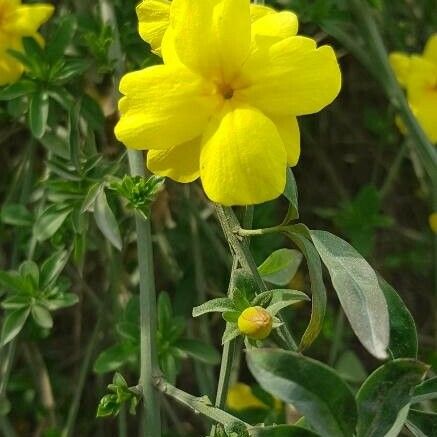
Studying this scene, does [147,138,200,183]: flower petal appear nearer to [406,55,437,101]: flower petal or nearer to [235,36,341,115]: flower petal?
[235,36,341,115]: flower petal

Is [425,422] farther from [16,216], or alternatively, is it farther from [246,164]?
[16,216]

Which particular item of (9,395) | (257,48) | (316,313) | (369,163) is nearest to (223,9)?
(257,48)

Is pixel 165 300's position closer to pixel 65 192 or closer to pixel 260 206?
pixel 65 192

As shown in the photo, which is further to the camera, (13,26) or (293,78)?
(13,26)

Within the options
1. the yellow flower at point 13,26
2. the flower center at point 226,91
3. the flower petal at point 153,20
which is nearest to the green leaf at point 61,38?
the yellow flower at point 13,26

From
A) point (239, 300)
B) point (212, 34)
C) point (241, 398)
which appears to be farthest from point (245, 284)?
point (241, 398)
